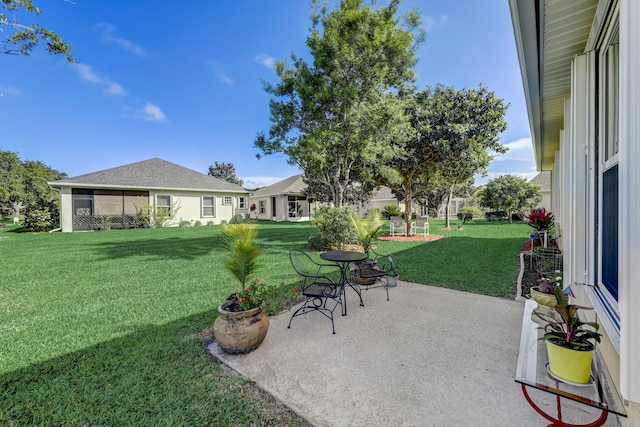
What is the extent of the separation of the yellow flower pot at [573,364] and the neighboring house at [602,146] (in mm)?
234

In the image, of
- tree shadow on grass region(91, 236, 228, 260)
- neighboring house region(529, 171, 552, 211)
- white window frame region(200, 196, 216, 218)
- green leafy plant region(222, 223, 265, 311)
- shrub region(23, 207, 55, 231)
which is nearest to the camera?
green leafy plant region(222, 223, 265, 311)

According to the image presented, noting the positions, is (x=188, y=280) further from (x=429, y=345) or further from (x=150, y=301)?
(x=429, y=345)

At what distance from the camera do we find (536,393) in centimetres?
219

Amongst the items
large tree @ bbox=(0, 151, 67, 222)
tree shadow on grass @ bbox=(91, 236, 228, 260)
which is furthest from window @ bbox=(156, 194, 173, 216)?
large tree @ bbox=(0, 151, 67, 222)

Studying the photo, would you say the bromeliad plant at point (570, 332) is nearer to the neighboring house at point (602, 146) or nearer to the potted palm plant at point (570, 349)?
the potted palm plant at point (570, 349)

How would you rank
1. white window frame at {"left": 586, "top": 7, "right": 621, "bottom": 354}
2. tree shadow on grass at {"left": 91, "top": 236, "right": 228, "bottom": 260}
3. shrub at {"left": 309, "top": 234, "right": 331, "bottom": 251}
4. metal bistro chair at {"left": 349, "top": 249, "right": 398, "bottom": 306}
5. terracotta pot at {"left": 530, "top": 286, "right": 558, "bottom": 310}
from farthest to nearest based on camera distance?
shrub at {"left": 309, "top": 234, "right": 331, "bottom": 251}
tree shadow on grass at {"left": 91, "top": 236, "right": 228, "bottom": 260}
metal bistro chair at {"left": 349, "top": 249, "right": 398, "bottom": 306}
terracotta pot at {"left": 530, "top": 286, "right": 558, "bottom": 310}
white window frame at {"left": 586, "top": 7, "right": 621, "bottom": 354}

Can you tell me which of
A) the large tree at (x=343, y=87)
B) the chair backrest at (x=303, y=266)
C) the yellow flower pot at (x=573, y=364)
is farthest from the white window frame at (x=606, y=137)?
the large tree at (x=343, y=87)

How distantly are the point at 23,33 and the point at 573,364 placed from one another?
37.0 feet

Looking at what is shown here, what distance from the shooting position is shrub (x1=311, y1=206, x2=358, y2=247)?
29.7 ft

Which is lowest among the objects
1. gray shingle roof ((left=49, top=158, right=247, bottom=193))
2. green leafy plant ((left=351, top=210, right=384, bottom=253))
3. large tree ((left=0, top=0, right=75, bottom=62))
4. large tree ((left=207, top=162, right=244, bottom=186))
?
green leafy plant ((left=351, top=210, right=384, bottom=253))

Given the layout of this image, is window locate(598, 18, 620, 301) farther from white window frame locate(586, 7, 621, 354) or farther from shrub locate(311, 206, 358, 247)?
shrub locate(311, 206, 358, 247)

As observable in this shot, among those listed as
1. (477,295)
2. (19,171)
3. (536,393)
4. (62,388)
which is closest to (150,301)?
(62,388)

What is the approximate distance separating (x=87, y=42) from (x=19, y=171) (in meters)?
36.2

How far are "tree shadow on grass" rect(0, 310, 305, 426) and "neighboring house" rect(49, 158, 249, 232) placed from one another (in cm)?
1722
